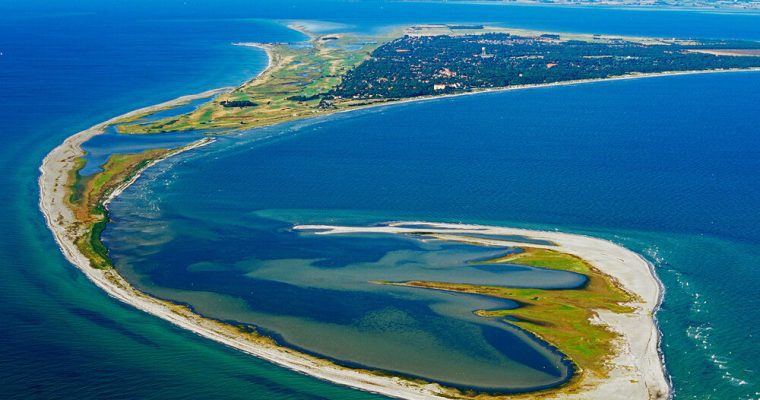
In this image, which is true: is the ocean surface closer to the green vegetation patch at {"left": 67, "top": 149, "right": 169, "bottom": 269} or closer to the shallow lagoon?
the shallow lagoon

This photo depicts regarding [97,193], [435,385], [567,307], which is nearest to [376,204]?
[567,307]

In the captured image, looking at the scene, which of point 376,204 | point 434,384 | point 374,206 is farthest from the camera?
point 376,204

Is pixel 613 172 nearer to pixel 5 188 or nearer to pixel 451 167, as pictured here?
pixel 451 167

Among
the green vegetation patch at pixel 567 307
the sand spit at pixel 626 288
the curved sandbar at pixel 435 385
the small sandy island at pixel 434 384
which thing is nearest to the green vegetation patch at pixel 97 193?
the small sandy island at pixel 434 384

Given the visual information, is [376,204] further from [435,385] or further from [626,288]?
[435,385]

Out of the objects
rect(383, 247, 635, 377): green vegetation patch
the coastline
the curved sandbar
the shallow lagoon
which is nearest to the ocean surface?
the shallow lagoon
